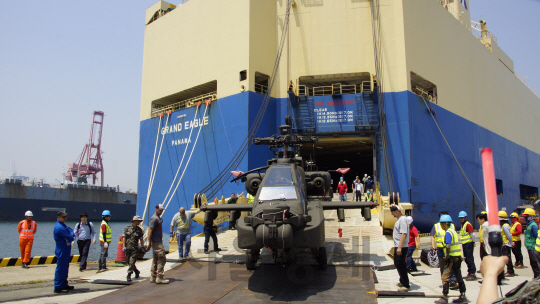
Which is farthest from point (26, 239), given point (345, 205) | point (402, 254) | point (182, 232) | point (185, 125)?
point (185, 125)

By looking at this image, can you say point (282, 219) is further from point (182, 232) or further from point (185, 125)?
point (185, 125)

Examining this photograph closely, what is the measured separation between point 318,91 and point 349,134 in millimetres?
3855

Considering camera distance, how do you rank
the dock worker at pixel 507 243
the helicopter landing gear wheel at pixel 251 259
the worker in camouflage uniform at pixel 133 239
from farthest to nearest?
1. the worker in camouflage uniform at pixel 133 239
2. the helicopter landing gear wheel at pixel 251 259
3. the dock worker at pixel 507 243

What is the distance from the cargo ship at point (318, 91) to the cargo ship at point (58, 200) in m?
38.9

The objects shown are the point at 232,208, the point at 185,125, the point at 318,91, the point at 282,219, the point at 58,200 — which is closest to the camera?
the point at 282,219

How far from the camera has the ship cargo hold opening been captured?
83.3 ft

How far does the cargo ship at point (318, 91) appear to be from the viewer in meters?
22.9

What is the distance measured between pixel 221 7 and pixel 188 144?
9.83 m

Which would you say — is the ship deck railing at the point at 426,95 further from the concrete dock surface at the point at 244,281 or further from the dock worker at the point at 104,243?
the dock worker at the point at 104,243

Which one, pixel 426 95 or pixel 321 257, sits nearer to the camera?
pixel 321 257

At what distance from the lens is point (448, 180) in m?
25.5

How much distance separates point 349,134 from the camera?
23.7 m

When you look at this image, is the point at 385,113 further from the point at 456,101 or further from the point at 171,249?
the point at 171,249

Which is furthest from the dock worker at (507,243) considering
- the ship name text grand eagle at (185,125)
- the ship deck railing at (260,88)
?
the ship name text grand eagle at (185,125)
